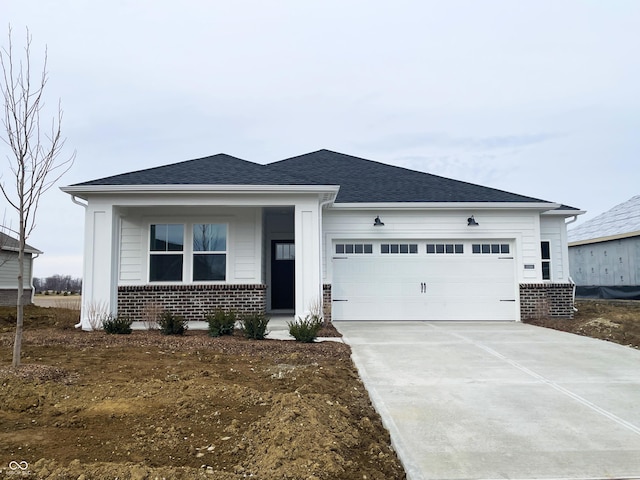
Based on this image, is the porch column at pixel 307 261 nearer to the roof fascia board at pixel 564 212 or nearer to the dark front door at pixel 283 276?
the dark front door at pixel 283 276

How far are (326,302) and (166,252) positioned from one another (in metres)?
4.24

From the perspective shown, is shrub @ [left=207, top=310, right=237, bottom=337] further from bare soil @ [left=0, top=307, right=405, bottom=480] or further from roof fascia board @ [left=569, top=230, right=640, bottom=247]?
roof fascia board @ [left=569, top=230, right=640, bottom=247]

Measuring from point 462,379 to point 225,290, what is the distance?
6762mm

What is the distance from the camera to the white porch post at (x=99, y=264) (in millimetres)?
9531

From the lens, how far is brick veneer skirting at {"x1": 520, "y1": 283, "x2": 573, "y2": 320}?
37.8 feet

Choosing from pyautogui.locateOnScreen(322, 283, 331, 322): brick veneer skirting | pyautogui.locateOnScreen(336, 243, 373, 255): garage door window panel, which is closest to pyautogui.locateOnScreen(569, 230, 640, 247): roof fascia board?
pyautogui.locateOnScreen(336, 243, 373, 255): garage door window panel

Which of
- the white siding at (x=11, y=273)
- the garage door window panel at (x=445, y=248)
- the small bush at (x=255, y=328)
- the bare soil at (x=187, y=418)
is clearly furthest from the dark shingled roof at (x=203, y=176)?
the white siding at (x=11, y=273)

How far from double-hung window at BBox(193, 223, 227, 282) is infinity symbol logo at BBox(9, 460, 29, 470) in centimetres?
813

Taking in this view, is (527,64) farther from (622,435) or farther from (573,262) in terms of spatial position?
(573,262)

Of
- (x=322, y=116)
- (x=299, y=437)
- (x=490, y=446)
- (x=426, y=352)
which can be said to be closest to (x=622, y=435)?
(x=490, y=446)

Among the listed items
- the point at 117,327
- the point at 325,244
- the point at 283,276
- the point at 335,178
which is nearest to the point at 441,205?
the point at 325,244

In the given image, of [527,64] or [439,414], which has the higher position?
[527,64]

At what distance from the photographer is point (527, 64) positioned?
12281 millimetres

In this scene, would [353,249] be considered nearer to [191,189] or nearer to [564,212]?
[191,189]
